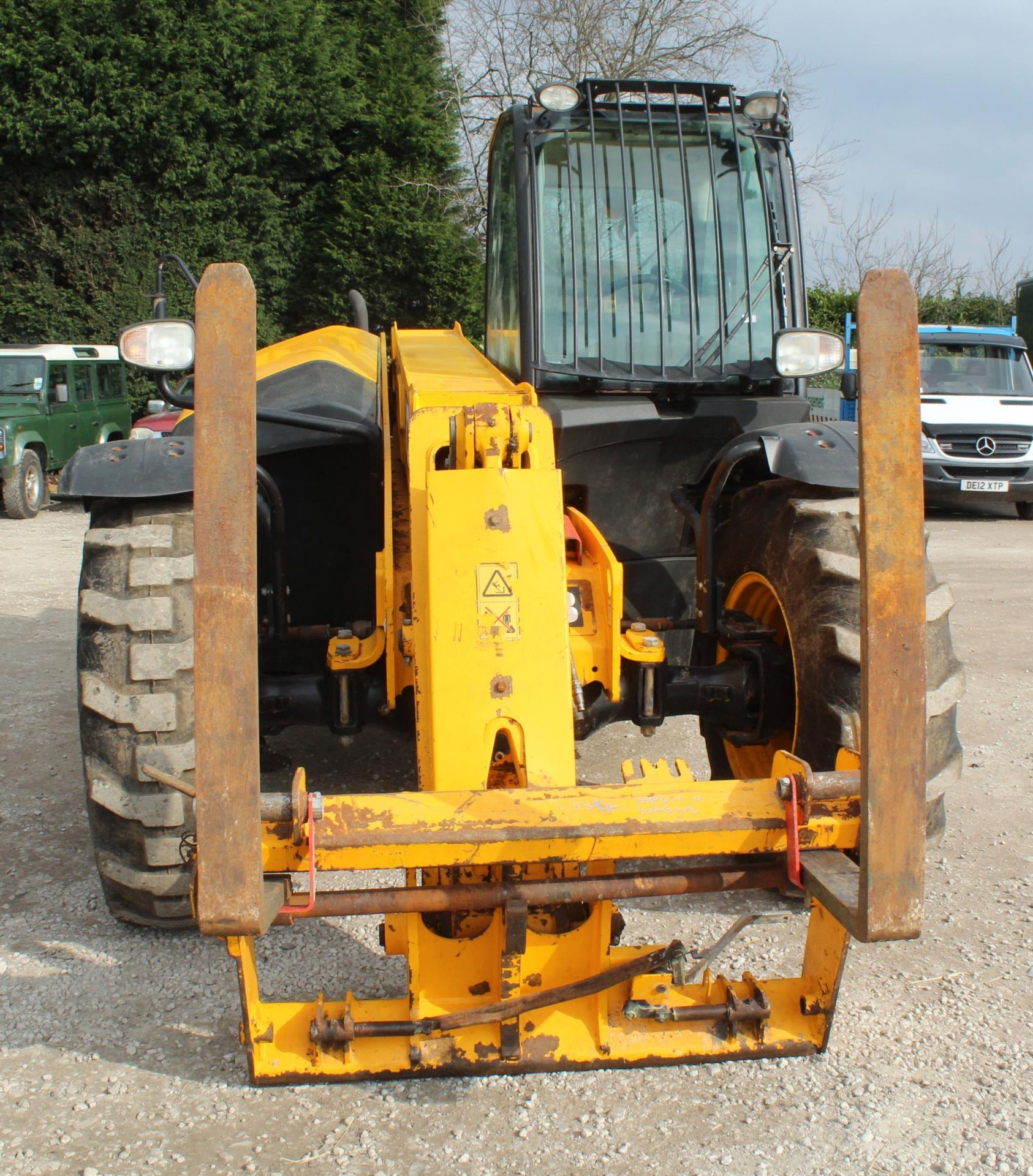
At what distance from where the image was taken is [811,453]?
130 inches

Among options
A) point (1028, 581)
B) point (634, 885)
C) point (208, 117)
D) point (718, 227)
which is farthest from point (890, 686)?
point (208, 117)

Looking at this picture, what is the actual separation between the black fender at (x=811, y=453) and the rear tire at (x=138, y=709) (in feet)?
5.47

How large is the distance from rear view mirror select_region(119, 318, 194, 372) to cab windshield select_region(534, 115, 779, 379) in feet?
4.04

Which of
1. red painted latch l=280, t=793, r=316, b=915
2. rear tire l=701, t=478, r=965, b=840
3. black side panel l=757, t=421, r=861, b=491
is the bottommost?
red painted latch l=280, t=793, r=316, b=915

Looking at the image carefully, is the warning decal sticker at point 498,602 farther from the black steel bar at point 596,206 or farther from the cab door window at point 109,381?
the cab door window at point 109,381

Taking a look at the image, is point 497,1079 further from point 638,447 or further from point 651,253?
point 651,253

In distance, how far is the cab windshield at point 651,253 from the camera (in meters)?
4.00

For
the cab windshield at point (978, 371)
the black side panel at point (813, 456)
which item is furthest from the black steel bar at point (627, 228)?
the cab windshield at point (978, 371)

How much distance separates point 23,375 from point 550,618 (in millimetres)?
13735

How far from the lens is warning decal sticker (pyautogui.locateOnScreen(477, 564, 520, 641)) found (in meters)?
2.63

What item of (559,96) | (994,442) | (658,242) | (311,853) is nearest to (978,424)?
(994,442)

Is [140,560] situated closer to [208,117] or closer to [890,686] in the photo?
[890,686]

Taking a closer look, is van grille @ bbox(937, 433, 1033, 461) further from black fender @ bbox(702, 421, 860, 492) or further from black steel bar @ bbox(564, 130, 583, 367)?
black fender @ bbox(702, 421, 860, 492)

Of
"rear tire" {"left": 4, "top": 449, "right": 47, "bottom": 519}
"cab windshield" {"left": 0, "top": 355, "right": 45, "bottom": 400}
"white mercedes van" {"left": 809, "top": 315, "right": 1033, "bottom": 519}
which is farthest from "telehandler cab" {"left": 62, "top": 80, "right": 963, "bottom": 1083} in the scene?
"cab windshield" {"left": 0, "top": 355, "right": 45, "bottom": 400}
